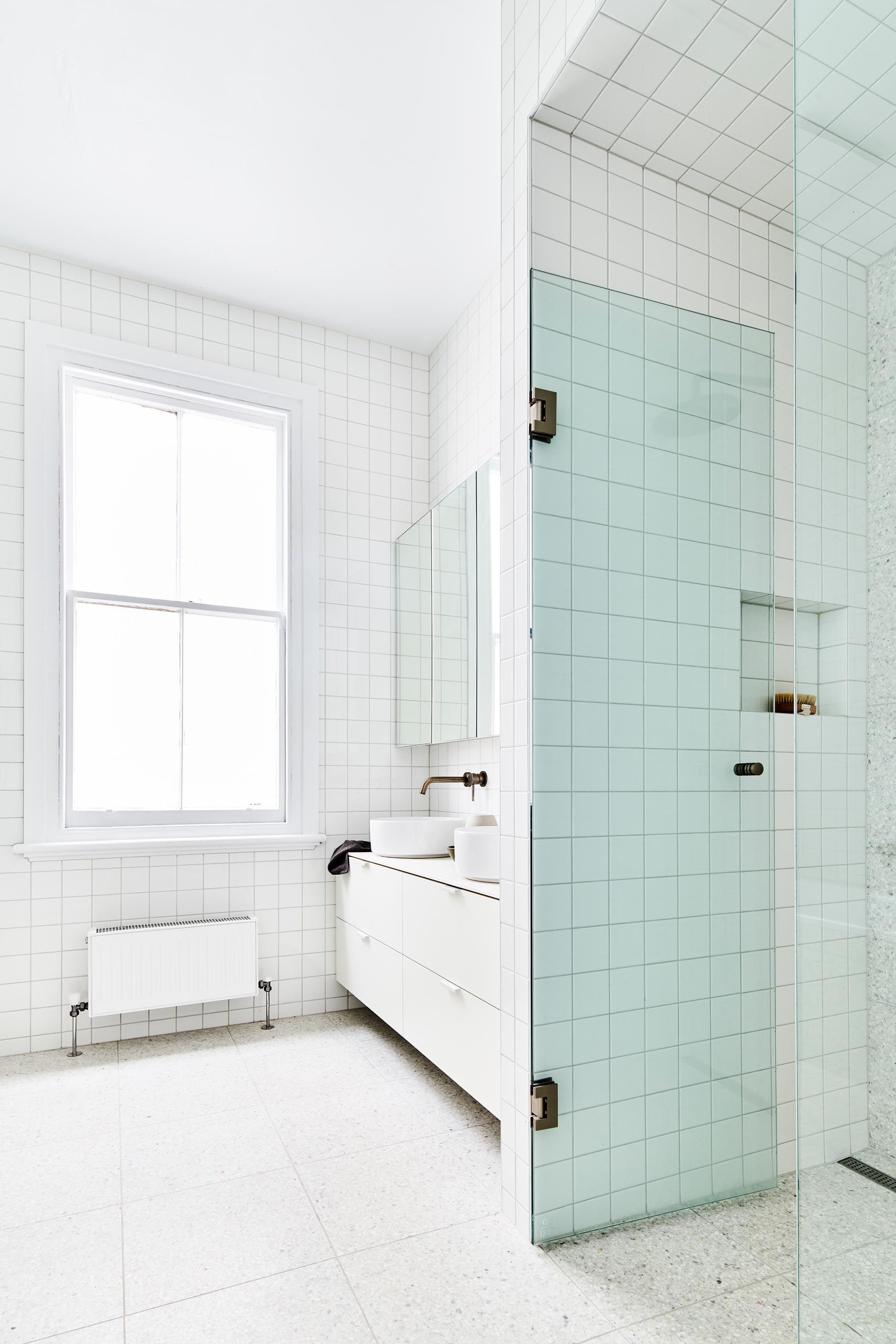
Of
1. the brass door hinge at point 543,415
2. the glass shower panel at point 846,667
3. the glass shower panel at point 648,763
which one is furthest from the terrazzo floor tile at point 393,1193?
the brass door hinge at point 543,415

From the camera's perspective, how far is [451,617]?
3.13 meters

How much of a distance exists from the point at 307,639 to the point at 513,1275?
2.39 metres

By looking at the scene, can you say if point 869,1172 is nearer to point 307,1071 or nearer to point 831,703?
point 831,703

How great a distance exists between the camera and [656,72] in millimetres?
1743

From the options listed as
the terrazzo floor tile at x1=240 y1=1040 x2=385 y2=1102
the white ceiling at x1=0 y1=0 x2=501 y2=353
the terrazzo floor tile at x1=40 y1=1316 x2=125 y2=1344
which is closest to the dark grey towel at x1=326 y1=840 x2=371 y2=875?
the terrazzo floor tile at x1=240 y1=1040 x2=385 y2=1102

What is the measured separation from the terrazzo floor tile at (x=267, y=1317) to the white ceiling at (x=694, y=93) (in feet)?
8.02

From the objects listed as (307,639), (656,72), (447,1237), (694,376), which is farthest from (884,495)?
(307,639)

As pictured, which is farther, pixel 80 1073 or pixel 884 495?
pixel 80 1073

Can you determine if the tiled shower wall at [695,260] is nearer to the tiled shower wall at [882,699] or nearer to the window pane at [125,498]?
the tiled shower wall at [882,699]

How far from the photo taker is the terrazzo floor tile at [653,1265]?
1521 mm

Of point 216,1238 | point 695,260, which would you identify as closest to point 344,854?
point 216,1238

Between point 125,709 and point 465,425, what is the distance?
1777 millimetres

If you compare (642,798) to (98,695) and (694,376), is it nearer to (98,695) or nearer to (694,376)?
(694,376)

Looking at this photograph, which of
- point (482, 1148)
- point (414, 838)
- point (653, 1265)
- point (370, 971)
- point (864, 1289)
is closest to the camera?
point (864, 1289)
